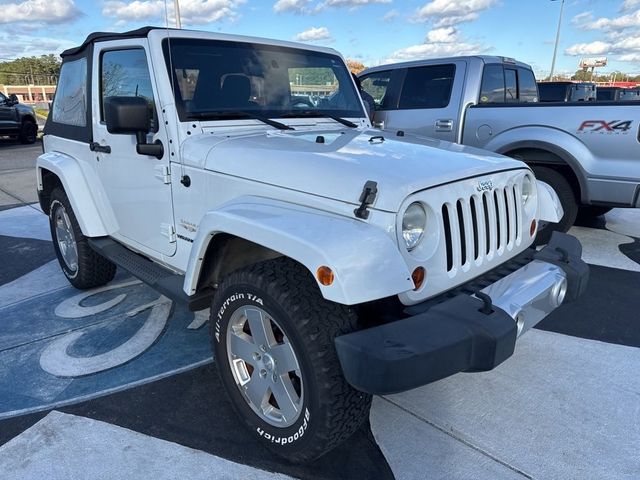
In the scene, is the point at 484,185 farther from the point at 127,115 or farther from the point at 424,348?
the point at 127,115

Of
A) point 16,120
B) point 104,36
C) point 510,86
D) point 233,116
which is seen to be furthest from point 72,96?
point 16,120

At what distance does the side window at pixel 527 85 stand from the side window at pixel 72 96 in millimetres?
5431

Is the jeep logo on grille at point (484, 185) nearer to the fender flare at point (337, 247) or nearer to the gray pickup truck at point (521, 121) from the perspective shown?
the fender flare at point (337, 247)

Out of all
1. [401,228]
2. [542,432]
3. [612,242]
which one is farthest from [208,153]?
[612,242]

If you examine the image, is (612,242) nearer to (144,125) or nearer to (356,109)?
(356,109)

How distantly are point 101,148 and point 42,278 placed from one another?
1833 millimetres

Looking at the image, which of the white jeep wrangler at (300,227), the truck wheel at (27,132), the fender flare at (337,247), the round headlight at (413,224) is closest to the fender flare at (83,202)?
the white jeep wrangler at (300,227)

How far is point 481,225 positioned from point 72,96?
3.52 m

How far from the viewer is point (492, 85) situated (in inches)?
248

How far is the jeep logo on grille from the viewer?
241cm

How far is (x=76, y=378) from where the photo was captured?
9.97 ft

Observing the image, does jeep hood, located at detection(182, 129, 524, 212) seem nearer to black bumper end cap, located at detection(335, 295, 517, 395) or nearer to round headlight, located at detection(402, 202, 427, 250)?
round headlight, located at detection(402, 202, 427, 250)

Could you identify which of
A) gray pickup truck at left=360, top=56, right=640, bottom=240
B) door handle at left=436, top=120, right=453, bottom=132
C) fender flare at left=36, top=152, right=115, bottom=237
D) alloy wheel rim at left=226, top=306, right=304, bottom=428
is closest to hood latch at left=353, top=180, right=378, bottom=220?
alloy wheel rim at left=226, top=306, right=304, bottom=428

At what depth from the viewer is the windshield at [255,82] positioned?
9.95ft
